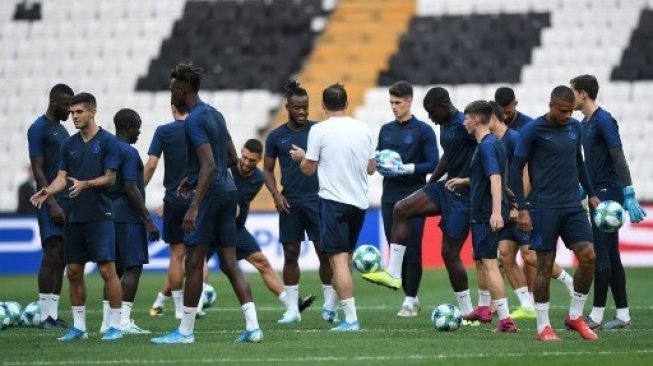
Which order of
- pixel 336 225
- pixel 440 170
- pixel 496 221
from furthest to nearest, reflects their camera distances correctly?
pixel 440 170
pixel 336 225
pixel 496 221

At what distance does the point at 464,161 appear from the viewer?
1472 cm

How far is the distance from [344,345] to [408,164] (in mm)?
3853

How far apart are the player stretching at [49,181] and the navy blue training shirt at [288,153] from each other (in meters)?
2.29

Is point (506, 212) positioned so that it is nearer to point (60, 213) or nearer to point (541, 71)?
point (60, 213)

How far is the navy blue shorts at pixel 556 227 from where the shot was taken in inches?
500

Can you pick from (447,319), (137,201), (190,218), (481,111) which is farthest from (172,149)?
(447,319)

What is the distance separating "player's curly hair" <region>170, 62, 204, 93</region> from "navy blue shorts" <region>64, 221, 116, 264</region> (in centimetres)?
178

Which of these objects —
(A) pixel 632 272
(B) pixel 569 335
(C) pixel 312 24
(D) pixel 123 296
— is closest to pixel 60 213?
(D) pixel 123 296

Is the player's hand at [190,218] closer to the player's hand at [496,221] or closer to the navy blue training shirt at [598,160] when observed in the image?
the player's hand at [496,221]

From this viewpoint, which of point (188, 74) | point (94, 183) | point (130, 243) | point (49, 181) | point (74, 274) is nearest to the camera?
point (188, 74)

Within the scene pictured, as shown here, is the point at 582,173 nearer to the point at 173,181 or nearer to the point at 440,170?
the point at 440,170

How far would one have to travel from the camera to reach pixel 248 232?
55.4 feet

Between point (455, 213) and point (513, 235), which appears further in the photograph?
point (513, 235)

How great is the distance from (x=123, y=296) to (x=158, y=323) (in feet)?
3.66
